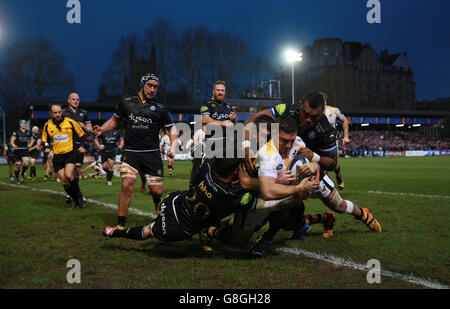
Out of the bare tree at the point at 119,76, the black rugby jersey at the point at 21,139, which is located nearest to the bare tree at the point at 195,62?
the bare tree at the point at 119,76

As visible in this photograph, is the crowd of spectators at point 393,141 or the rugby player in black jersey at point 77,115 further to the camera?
the crowd of spectators at point 393,141

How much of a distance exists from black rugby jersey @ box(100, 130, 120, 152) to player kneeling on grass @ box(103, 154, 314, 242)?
10.8 m

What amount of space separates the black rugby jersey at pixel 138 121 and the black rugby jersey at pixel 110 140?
345 inches

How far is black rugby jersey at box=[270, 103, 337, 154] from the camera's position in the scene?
17.6 feet

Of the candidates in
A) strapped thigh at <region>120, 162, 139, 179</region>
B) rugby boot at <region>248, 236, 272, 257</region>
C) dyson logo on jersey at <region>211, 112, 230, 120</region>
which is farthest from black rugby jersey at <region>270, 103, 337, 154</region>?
dyson logo on jersey at <region>211, 112, 230, 120</region>

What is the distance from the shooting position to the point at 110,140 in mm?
15133

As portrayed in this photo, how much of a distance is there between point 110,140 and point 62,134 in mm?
6340

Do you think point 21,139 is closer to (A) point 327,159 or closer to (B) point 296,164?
(A) point 327,159

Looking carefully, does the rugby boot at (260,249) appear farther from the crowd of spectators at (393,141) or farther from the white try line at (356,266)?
the crowd of spectators at (393,141)

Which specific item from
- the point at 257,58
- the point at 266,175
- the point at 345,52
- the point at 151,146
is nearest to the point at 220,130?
the point at 151,146

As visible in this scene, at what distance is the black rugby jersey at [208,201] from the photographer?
13.8 ft

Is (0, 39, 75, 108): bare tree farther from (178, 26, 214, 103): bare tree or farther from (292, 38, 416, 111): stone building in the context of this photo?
(292, 38, 416, 111): stone building

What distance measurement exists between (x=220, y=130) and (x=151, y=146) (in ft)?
6.65

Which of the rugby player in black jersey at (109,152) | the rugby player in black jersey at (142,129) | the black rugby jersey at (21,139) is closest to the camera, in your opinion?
the rugby player in black jersey at (142,129)
